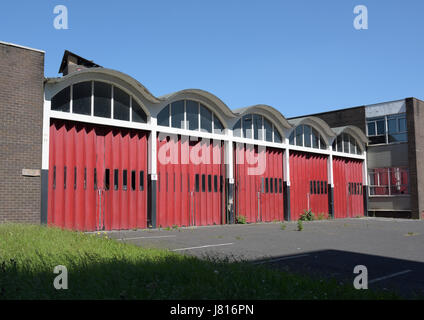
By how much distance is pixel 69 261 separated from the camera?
6.35 meters

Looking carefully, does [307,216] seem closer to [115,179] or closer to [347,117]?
[347,117]

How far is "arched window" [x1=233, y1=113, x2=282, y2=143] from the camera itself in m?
21.1

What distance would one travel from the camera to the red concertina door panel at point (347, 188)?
27.8 m

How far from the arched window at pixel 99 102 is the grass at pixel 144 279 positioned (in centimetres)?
819

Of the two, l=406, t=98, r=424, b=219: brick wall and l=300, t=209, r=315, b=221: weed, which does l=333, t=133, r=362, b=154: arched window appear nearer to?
l=406, t=98, r=424, b=219: brick wall

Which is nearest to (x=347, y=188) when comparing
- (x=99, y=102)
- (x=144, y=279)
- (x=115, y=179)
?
(x=115, y=179)

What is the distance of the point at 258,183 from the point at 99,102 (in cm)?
988

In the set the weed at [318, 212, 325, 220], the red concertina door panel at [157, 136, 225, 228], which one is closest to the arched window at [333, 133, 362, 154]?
the weed at [318, 212, 325, 220]

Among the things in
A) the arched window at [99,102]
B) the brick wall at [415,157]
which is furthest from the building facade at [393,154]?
the arched window at [99,102]

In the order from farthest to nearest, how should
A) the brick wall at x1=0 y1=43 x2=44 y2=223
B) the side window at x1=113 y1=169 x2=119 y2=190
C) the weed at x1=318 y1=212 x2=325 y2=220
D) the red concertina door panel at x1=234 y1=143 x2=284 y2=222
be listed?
the weed at x1=318 y1=212 x2=325 y2=220, the red concertina door panel at x1=234 y1=143 x2=284 y2=222, the side window at x1=113 y1=169 x2=119 y2=190, the brick wall at x1=0 y1=43 x2=44 y2=223

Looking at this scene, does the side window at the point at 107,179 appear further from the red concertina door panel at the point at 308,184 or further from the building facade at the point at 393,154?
the building facade at the point at 393,154

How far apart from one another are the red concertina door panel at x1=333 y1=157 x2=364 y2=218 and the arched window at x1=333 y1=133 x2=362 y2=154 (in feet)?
2.25
